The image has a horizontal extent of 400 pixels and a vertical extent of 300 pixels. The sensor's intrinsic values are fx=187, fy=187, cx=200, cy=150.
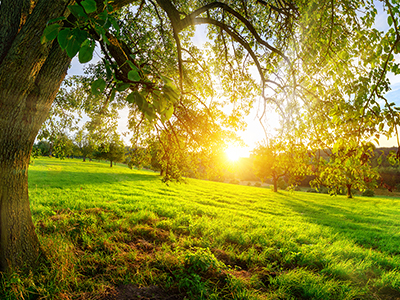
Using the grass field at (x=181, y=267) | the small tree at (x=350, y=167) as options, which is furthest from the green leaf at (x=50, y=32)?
the grass field at (x=181, y=267)

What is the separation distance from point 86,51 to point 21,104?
2.83 metres

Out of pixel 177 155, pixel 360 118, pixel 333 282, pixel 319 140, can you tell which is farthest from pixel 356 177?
pixel 177 155

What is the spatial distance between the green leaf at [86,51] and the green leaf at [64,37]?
72mm

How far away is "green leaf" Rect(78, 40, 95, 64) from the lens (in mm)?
1062

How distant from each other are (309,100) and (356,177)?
2.21 metres

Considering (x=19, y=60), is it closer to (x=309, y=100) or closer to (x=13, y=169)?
(x=13, y=169)

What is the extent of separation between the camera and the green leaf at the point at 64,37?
98 cm

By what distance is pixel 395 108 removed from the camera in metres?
2.12

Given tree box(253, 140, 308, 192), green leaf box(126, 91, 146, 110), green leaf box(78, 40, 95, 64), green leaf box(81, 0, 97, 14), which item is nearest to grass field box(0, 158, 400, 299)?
tree box(253, 140, 308, 192)

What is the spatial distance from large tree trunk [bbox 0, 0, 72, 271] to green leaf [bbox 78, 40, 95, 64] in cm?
265

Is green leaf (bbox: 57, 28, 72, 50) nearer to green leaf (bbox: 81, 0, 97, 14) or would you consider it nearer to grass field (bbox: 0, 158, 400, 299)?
green leaf (bbox: 81, 0, 97, 14)

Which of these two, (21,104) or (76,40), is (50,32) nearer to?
(76,40)

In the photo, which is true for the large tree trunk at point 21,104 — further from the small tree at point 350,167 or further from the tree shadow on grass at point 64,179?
the tree shadow on grass at point 64,179

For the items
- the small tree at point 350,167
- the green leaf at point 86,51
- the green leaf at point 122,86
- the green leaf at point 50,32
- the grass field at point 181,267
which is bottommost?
the grass field at point 181,267
